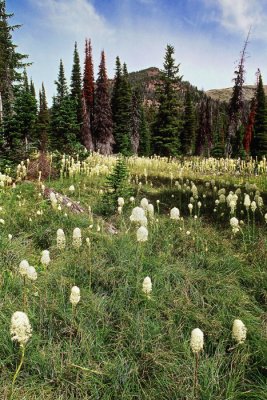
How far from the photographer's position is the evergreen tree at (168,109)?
34.4 metres

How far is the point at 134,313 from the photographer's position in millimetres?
4371

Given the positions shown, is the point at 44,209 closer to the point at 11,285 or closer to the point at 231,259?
the point at 11,285

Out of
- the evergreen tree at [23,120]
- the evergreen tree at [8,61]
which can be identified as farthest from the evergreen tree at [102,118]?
the evergreen tree at [23,120]

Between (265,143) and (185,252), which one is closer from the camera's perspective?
(185,252)

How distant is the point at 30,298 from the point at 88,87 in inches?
1760

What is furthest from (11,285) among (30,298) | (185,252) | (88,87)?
(88,87)

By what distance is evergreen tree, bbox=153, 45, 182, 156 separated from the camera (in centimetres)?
3438

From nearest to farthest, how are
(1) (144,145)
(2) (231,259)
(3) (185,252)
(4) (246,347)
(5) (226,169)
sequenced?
(4) (246,347) < (2) (231,259) < (3) (185,252) < (5) (226,169) < (1) (144,145)

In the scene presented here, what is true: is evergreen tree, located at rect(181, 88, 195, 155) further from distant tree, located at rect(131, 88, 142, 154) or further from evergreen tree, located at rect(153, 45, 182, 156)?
evergreen tree, located at rect(153, 45, 182, 156)

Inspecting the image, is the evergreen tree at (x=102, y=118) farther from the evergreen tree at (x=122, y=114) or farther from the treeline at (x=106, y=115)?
the evergreen tree at (x=122, y=114)

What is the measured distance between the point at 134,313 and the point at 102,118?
39056 millimetres

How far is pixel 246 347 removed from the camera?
3914 mm

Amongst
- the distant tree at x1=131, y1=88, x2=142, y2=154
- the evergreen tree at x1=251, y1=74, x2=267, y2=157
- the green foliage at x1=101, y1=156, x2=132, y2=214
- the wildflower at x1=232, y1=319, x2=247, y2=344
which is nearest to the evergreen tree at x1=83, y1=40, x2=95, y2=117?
the distant tree at x1=131, y1=88, x2=142, y2=154

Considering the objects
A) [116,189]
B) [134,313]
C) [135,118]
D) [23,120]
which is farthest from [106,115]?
[134,313]
